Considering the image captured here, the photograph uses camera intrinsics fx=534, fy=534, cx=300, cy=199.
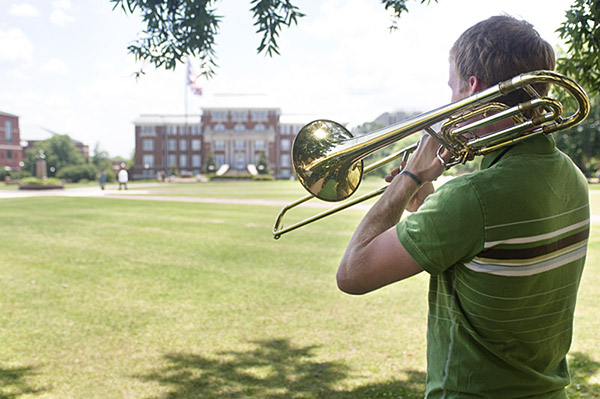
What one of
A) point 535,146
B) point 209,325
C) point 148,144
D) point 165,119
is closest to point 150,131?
point 148,144

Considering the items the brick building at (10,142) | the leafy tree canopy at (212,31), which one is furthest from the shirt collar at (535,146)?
the brick building at (10,142)

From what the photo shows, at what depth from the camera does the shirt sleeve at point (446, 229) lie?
4.55ft

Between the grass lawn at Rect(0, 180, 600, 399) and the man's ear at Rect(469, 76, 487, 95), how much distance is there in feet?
11.0

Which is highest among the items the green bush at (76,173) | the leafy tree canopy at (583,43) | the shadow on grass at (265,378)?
the leafy tree canopy at (583,43)

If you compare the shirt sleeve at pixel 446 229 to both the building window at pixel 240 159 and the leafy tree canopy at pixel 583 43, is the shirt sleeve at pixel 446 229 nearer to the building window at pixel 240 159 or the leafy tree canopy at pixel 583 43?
the leafy tree canopy at pixel 583 43

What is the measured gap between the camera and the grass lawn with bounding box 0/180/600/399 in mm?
4574

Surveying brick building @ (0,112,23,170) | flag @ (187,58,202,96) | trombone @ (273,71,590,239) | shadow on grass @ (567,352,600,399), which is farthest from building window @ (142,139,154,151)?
trombone @ (273,71,590,239)

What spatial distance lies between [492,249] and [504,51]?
0.56 metres

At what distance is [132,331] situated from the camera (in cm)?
588

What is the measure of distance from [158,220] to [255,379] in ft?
39.6

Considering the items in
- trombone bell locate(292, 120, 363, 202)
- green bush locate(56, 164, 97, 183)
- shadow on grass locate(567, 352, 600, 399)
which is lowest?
shadow on grass locate(567, 352, 600, 399)

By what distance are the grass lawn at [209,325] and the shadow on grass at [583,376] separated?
16mm

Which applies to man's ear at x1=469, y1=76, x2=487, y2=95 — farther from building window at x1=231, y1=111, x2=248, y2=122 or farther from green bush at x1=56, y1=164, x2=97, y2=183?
building window at x1=231, y1=111, x2=248, y2=122

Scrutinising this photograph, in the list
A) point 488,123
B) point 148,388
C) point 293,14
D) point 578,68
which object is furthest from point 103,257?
point 488,123
